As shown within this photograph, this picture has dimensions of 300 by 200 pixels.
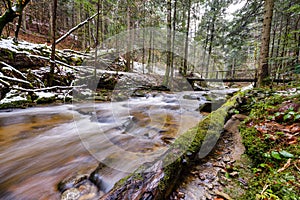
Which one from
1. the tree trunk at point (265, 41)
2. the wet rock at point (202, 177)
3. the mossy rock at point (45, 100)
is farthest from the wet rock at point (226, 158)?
the mossy rock at point (45, 100)

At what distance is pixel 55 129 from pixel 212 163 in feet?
13.1

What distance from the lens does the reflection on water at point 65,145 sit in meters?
2.17

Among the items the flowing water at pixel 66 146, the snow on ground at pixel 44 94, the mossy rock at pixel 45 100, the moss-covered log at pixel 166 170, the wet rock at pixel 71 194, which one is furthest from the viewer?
the snow on ground at pixel 44 94

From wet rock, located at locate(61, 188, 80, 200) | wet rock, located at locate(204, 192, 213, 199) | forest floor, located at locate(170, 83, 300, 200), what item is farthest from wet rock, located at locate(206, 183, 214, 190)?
wet rock, located at locate(61, 188, 80, 200)

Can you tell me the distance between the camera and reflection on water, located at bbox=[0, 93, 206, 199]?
2.17 meters

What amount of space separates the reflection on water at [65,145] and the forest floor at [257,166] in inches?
34.7

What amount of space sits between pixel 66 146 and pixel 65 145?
63mm

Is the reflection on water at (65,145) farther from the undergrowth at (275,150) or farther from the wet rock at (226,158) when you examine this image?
the undergrowth at (275,150)

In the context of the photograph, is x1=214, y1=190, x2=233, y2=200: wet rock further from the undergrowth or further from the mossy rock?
the mossy rock

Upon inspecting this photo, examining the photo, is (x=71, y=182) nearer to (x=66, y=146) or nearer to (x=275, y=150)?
(x=66, y=146)

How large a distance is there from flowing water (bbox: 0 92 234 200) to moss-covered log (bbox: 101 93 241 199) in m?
0.70

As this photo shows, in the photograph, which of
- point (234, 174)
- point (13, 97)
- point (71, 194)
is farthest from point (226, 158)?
point (13, 97)

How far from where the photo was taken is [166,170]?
1.63 m

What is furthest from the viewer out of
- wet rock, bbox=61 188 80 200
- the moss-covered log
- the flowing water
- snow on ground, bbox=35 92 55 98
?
snow on ground, bbox=35 92 55 98
